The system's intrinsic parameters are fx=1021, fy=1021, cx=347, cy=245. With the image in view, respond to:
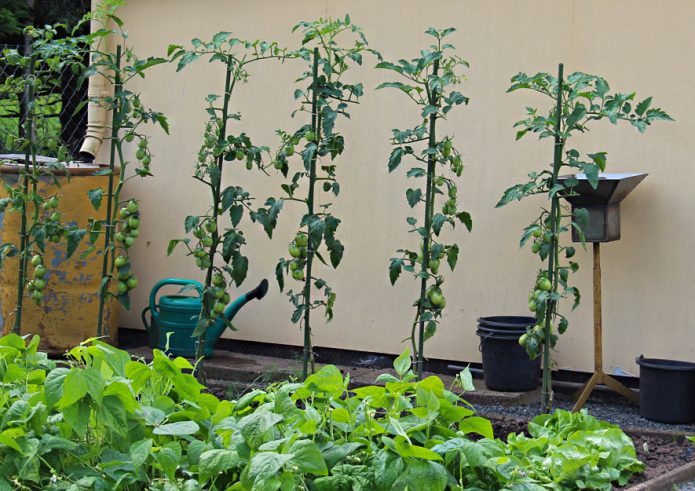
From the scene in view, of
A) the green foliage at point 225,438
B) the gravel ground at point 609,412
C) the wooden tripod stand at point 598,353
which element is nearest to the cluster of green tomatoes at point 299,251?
the gravel ground at point 609,412

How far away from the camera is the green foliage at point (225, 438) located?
2.54 meters

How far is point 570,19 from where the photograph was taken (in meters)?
5.53

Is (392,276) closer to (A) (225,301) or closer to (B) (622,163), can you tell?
(A) (225,301)

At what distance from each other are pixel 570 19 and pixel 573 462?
311 centimetres

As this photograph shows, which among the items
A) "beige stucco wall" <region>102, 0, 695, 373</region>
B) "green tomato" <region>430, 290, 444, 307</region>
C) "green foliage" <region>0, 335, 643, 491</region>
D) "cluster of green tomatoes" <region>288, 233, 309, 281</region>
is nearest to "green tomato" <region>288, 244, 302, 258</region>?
"cluster of green tomatoes" <region>288, 233, 309, 281</region>

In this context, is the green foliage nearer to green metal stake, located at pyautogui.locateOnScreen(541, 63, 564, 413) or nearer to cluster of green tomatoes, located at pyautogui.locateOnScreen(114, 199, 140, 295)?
green metal stake, located at pyautogui.locateOnScreen(541, 63, 564, 413)

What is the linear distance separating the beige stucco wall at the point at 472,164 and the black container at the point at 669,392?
13.9 inches

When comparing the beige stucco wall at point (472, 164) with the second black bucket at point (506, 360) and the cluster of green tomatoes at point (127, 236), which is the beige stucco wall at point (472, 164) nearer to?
the second black bucket at point (506, 360)

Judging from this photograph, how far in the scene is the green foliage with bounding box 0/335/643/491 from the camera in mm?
2543

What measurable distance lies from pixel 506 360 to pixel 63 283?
9.43 feet

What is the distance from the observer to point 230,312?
6102 millimetres

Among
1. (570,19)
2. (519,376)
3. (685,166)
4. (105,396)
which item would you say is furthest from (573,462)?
(570,19)

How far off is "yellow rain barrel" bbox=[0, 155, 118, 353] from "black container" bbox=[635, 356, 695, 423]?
323 cm

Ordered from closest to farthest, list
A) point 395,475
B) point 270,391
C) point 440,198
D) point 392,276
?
point 395,475, point 270,391, point 392,276, point 440,198
